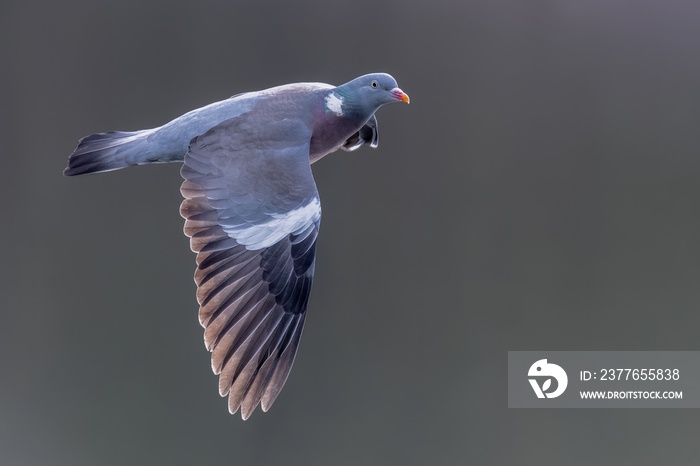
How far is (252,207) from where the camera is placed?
232cm

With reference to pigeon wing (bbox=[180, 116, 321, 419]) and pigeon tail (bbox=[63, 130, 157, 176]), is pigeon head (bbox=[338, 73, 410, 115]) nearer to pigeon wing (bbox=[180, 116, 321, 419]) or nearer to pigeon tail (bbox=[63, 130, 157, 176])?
pigeon wing (bbox=[180, 116, 321, 419])

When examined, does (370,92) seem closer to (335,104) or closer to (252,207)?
(335,104)

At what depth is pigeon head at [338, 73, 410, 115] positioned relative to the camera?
2.47 m

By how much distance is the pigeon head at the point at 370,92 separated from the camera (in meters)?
2.47

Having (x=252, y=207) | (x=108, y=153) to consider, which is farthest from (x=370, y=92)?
(x=108, y=153)

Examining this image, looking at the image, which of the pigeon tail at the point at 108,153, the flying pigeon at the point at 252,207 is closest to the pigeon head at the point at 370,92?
the flying pigeon at the point at 252,207

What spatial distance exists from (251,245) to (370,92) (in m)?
0.49

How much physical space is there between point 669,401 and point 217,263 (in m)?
2.33

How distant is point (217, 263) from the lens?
2256 mm

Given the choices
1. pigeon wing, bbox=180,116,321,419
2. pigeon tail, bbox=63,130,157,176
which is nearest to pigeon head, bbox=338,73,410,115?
pigeon wing, bbox=180,116,321,419

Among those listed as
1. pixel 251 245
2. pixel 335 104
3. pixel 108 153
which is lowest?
pixel 251 245

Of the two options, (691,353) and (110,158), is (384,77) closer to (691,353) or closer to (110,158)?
(110,158)

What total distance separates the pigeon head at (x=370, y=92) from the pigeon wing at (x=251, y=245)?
18cm

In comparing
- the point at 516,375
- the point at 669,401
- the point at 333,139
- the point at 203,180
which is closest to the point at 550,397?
the point at 516,375
